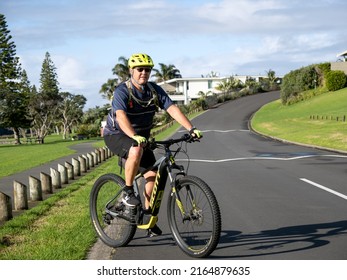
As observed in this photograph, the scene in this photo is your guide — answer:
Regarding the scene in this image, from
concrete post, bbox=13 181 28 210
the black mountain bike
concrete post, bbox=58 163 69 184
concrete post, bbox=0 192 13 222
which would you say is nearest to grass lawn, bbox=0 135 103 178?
concrete post, bbox=58 163 69 184

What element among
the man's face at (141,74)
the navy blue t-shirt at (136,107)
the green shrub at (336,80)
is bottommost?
the navy blue t-shirt at (136,107)

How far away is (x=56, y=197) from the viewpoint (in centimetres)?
1067

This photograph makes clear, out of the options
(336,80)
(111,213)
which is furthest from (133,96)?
(336,80)

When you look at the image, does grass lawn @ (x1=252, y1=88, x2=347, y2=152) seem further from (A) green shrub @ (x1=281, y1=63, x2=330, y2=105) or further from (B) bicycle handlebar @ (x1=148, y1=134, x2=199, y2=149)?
(B) bicycle handlebar @ (x1=148, y1=134, x2=199, y2=149)

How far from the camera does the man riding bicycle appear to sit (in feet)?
19.2

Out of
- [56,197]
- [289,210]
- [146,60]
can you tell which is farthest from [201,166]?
[146,60]

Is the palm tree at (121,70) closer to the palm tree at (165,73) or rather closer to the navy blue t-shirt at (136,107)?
the palm tree at (165,73)

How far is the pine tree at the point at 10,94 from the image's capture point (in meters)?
71.5

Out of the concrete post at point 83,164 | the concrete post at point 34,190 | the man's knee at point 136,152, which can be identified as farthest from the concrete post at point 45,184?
the man's knee at point 136,152

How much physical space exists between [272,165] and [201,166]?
2.13 metres

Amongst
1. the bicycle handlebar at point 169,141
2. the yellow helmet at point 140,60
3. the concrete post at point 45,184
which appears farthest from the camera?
the concrete post at point 45,184

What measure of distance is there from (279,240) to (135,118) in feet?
7.39

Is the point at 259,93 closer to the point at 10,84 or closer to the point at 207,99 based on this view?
the point at 207,99

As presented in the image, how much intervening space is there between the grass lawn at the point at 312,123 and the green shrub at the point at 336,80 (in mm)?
1721
